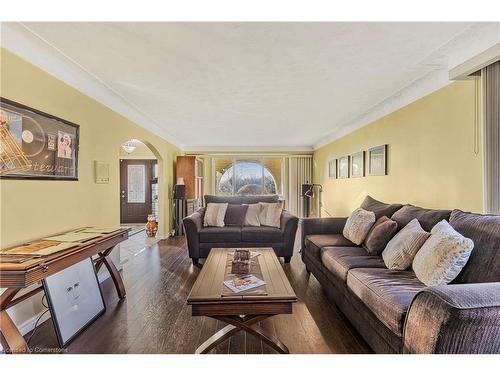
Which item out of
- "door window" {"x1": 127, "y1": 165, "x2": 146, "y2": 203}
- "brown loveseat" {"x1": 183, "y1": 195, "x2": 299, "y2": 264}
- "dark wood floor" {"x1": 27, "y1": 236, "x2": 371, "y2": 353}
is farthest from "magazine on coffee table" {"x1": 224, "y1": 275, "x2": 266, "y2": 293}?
"door window" {"x1": 127, "y1": 165, "x2": 146, "y2": 203}

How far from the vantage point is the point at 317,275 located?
10.0 feet

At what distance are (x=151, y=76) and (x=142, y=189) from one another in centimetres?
608

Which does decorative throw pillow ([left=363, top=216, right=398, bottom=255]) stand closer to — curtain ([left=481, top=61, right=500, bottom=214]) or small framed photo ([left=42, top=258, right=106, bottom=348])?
curtain ([left=481, top=61, right=500, bottom=214])

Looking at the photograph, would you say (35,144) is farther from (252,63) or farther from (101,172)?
(252,63)

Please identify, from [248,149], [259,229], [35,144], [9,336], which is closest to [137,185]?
[248,149]

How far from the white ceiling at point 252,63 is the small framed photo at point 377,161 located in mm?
606

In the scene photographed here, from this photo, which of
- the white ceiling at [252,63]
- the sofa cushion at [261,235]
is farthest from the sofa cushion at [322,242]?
the white ceiling at [252,63]

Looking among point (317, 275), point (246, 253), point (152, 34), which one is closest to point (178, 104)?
point (152, 34)

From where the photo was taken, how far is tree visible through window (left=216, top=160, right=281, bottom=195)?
333 inches

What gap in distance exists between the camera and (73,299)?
223 cm

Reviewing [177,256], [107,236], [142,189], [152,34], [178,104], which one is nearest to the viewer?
[152,34]

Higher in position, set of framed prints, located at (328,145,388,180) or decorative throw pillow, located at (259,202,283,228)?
set of framed prints, located at (328,145,388,180)
